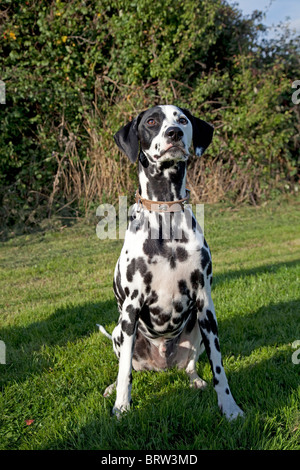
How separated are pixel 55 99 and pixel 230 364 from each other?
7241 millimetres

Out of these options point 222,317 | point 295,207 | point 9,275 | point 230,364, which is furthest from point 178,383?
point 295,207

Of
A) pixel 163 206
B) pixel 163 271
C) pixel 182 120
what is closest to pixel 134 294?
pixel 163 271

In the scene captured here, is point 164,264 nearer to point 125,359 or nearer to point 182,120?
point 125,359

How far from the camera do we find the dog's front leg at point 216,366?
256cm

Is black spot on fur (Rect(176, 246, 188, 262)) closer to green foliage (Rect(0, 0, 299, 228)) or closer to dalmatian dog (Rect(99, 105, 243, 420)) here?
dalmatian dog (Rect(99, 105, 243, 420))

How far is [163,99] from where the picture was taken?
920 centimetres

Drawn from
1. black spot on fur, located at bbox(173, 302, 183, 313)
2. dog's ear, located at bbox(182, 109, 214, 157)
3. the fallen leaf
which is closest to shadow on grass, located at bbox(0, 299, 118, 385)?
the fallen leaf

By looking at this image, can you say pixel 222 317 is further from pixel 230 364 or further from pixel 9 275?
pixel 9 275

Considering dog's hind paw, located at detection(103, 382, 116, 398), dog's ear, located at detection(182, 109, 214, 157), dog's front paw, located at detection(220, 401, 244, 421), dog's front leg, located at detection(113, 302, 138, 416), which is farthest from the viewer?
dog's ear, located at detection(182, 109, 214, 157)

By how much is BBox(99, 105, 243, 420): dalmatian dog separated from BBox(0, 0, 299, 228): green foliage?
6.14 m

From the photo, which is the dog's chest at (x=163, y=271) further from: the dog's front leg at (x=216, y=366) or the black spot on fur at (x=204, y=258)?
the dog's front leg at (x=216, y=366)

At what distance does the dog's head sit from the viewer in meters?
2.75

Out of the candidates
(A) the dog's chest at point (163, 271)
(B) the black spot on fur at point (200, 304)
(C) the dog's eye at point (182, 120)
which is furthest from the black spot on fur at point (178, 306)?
(C) the dog's eye at point (182, 120)

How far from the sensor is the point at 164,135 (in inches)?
109
